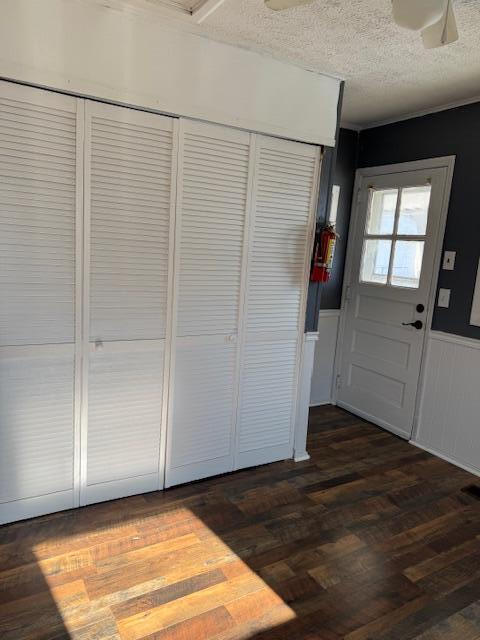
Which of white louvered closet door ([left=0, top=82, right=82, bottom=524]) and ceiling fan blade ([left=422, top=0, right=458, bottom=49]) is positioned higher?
ceiling fan blade ([left=422, top=0, right=458, bottom=49])

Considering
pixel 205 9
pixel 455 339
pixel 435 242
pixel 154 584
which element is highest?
pixel 205 9

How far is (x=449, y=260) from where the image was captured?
3086mm

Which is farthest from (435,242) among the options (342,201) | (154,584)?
(154,584)

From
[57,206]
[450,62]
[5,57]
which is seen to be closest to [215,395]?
[57,206]

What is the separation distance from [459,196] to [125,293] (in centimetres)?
227

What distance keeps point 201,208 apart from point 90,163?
22.9 inches

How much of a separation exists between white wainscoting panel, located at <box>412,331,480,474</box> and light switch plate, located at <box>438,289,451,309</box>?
200mm

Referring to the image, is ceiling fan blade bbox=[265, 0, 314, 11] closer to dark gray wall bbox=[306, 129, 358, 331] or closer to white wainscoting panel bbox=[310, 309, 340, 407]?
dark gray wall bbox=[306, 129, 358, 331]

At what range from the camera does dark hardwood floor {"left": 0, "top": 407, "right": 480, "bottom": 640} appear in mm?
1712

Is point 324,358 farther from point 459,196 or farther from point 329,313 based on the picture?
point 459,196

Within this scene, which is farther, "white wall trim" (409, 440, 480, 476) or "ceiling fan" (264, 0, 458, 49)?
"white wall trim" (409, 440, 480, 476)

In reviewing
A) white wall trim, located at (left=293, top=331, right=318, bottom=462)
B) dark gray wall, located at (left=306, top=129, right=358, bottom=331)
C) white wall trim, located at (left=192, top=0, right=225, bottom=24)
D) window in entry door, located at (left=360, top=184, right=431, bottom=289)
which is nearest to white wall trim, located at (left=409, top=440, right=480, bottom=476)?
white wall trim, located at (left=293, top=331, right=318, bottom=462)

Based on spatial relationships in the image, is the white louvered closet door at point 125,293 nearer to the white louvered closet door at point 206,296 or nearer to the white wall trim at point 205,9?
the white louvered closet door at point 206,296

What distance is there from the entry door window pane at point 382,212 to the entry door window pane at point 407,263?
0.18 metres
